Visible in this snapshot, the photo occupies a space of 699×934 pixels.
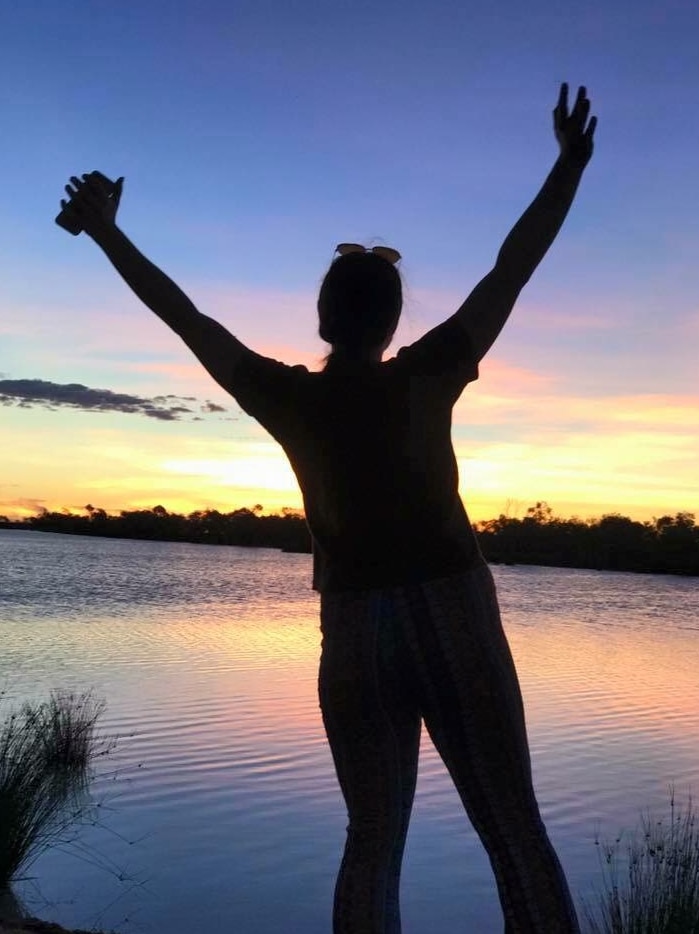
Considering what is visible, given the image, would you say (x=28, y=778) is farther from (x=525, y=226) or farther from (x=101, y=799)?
(x=525, y=226)

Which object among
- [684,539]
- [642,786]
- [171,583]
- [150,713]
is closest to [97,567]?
[171,583]

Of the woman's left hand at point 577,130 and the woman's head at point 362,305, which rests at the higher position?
the woman's left hand at point 577,130

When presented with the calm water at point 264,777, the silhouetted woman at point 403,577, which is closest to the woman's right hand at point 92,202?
the silhouetted woman at point 403,577

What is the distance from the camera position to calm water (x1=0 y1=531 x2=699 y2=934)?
17.8 ft

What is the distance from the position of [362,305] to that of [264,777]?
6.94 m

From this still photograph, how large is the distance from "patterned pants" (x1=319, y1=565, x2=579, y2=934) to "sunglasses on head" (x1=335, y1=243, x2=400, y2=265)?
61 centimetres

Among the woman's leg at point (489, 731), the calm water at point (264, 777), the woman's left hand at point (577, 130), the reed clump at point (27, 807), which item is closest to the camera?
the woman's leg at point (489, 731)

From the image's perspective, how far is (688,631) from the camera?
28422 mm

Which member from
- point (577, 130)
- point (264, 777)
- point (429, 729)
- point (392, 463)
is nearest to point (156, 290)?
point (392, 463)

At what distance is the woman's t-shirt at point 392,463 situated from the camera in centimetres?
161

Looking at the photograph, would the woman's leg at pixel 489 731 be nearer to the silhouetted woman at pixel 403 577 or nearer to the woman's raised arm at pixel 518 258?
the silhouetted woman at pixel 403 577

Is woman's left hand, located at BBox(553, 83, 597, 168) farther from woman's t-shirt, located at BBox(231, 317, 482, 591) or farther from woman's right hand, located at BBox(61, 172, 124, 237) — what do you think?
woman's right hand, located at BBox(61, 172, 124, 237)

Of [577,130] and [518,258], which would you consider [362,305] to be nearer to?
[518,258]

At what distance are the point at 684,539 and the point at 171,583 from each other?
6991 centimetres
